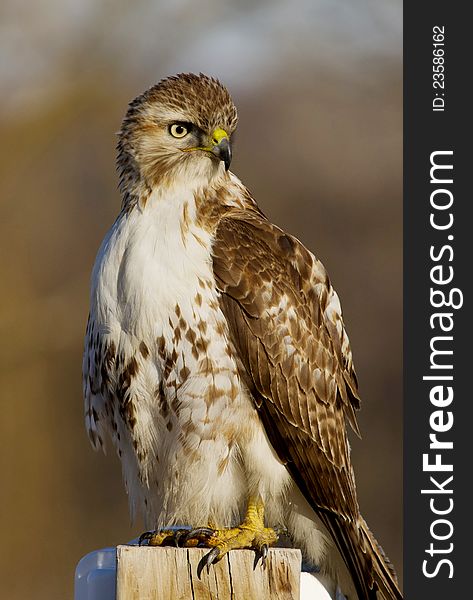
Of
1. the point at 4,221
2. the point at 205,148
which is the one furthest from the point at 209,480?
the point at 4,221

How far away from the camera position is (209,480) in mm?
4547

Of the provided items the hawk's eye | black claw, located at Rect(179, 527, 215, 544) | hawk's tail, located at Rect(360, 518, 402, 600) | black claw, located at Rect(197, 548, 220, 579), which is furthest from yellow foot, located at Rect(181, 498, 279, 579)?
the hawk's eye

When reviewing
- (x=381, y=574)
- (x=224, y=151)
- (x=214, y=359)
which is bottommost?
(x=381, y=574)

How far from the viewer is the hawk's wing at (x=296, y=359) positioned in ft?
14.8

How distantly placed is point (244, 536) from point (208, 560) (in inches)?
22.9

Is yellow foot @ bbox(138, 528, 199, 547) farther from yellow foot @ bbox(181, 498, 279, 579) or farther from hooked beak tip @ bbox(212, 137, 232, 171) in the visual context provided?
hooked beak tip @ bbox(212, 137, 232, 171)

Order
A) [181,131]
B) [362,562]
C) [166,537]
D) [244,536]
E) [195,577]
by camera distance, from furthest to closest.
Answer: [181,131]
[362,562]
[166,537]
[244,536]
[195,577]

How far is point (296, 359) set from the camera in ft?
15.2

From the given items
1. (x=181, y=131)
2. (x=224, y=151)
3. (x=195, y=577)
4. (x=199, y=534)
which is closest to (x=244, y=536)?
(x=199, y=534)

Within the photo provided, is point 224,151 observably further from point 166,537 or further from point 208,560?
point 208,560

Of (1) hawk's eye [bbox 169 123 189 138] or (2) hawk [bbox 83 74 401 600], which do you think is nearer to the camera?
(2) hawk [bbox 83 74 401 600]

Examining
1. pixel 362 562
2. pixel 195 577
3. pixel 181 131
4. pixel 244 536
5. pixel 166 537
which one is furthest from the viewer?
pixel 181 131

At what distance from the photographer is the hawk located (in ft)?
14.6

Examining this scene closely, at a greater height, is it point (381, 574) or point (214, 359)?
point (214, 359)
